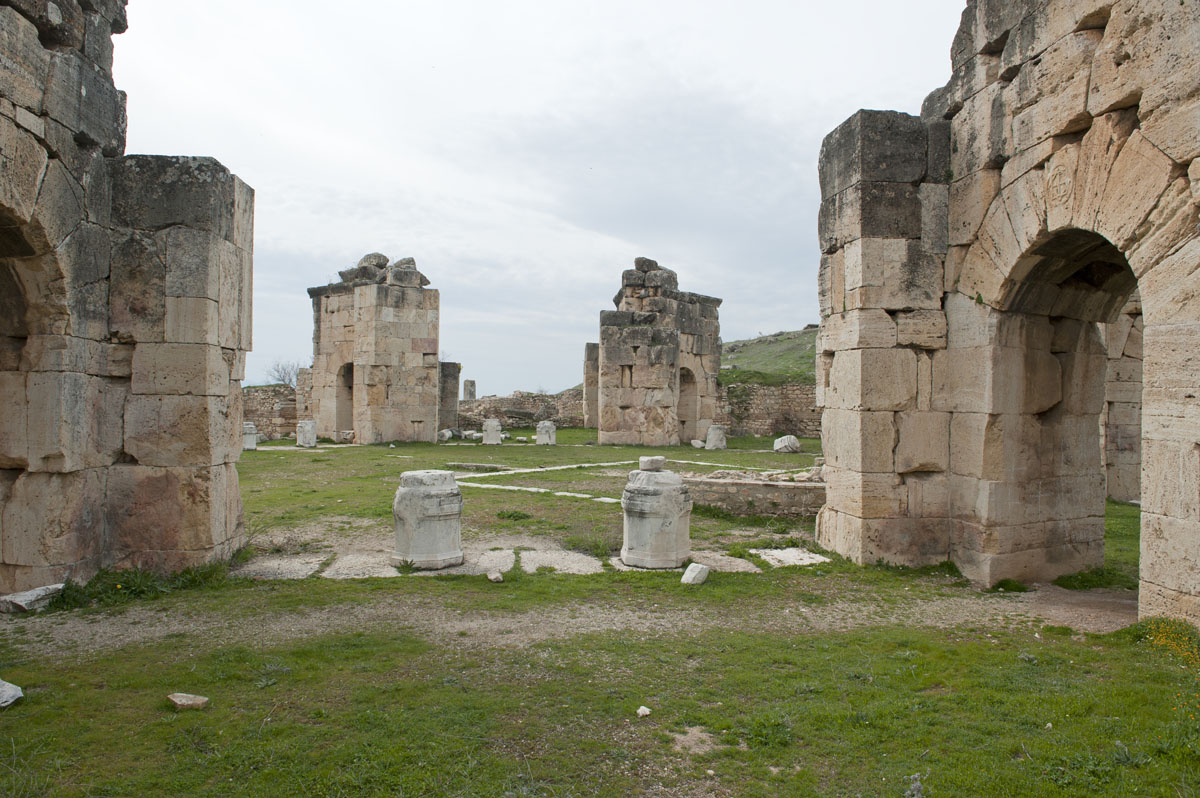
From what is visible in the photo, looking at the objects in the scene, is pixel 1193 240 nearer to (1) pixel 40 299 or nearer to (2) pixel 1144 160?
(2) pixel 1144 160

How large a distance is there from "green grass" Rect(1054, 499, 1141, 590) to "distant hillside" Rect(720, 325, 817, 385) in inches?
693

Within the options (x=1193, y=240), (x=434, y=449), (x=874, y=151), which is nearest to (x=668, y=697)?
(x=1193, y=240)

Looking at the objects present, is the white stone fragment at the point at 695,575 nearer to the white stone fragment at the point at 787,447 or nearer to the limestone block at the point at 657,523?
the limestone block at the point at 657,523

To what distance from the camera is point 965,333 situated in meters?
7.65

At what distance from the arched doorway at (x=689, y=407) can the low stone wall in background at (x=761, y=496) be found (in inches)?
550

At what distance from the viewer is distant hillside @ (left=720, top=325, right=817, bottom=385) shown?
29625 mm

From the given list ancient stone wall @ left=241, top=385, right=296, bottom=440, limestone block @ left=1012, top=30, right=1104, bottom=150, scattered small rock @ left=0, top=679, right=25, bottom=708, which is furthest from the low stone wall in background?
ancient stone wall @ left=241, top=385, right=296, bottom=440

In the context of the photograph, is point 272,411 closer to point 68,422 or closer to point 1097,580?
point 68,422

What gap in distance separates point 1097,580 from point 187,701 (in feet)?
26.5

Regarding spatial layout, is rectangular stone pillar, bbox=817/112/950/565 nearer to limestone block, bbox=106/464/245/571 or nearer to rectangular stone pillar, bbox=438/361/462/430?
limestone block, bbox=106/464/245/571

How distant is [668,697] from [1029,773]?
1941 mm

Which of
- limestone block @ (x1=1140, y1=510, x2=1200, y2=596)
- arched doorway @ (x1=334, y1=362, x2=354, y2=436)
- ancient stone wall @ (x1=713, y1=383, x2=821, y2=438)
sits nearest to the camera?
limestone block @ (x1=1140, y1=510, x2=1200, y2=596)

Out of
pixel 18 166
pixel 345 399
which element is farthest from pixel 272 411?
pixel 18 166

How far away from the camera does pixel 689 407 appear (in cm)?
2539
